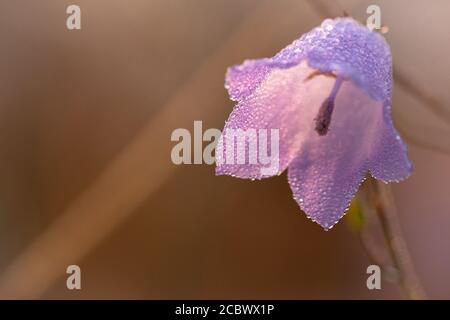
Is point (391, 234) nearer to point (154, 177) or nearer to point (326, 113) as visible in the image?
point (326, 113)

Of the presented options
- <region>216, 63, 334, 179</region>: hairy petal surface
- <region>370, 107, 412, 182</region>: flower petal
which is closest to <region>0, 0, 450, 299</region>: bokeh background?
<region>216, 63, 334, 179</region>: hairy petal surface

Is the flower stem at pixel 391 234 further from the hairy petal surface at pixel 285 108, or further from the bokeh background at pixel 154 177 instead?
the bokeh background at pixel 154 177

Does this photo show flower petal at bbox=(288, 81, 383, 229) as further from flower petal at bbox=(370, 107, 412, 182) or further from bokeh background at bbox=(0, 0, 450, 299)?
bokeh background at bbox=(0, 0, 450, 299)

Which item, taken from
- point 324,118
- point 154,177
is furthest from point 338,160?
point 154,177

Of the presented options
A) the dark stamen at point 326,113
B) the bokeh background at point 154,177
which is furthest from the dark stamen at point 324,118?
the bokeh background at point 154,177
